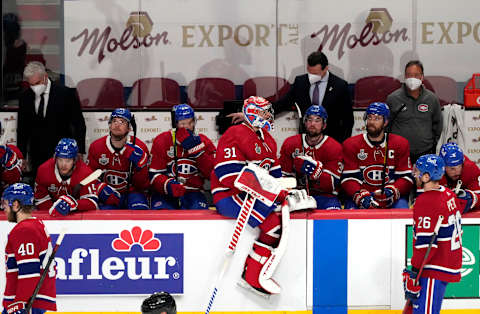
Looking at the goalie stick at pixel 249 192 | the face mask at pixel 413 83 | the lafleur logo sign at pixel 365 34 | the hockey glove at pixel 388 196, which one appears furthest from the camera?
the lafleur logo sign at pixel 365 34

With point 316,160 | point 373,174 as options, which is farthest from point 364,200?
point 316,160

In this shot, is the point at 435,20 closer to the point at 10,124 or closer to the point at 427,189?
the point at 427,189

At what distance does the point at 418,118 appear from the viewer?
24.2 ft

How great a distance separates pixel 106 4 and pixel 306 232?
330 cm

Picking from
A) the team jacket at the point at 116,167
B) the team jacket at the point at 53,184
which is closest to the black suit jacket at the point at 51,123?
the team jacket at the point at 116,167

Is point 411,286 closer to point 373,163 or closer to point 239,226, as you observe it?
point 239,226

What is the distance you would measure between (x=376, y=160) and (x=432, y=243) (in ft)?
5.75

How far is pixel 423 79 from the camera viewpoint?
7.98 metres

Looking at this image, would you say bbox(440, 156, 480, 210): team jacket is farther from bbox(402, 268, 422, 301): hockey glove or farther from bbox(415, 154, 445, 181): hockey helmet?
bbox(402, 268, 422, 301): hockey glove

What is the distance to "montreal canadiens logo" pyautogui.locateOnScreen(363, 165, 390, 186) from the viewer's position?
271 inches

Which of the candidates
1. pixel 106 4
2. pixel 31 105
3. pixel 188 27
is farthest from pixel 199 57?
pixel 31 105

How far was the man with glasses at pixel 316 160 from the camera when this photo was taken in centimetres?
670

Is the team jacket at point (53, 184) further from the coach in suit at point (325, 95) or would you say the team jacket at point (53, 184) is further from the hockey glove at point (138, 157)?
the coach in suit at point (325, 95)

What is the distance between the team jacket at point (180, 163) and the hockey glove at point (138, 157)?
0.44 feet
